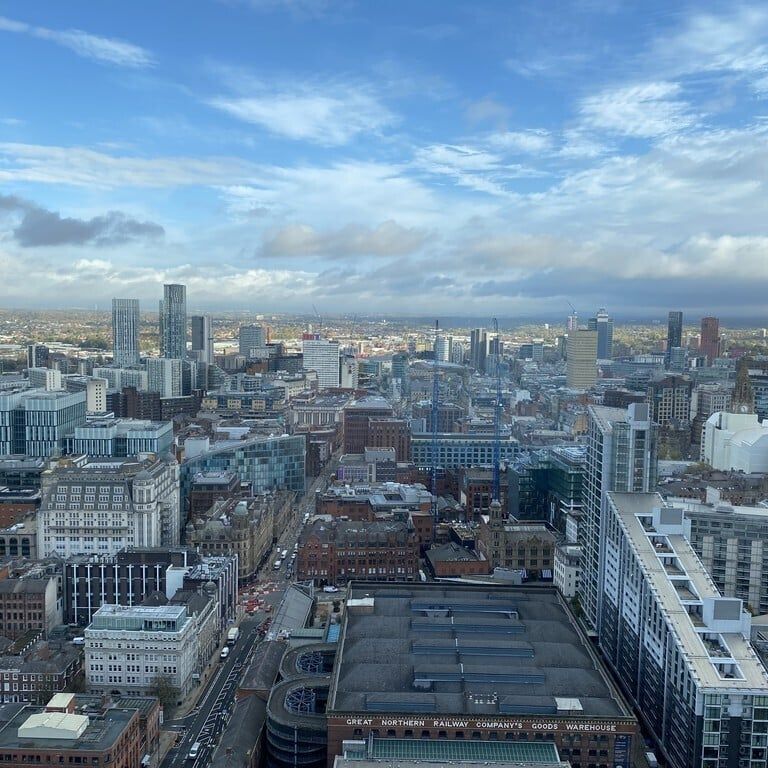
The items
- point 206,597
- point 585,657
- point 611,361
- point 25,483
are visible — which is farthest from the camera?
point 611,361

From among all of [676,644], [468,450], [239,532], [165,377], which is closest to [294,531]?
[239,532]

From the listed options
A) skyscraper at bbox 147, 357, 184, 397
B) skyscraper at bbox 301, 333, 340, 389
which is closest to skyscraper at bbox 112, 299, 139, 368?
skyscraper at bbox 301, 333, 340, 389

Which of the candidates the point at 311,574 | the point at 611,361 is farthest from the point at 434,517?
the point at 611,361

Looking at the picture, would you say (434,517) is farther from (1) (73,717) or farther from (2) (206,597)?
(1) (73,717)

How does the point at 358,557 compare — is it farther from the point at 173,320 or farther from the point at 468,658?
the point at 173,320

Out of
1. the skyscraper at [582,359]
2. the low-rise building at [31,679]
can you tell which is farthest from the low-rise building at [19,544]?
the skyscraper at [582,359]

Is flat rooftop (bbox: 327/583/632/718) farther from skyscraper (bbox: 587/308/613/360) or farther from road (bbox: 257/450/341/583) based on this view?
skyscraper (bbox: 587/308/613/360)
